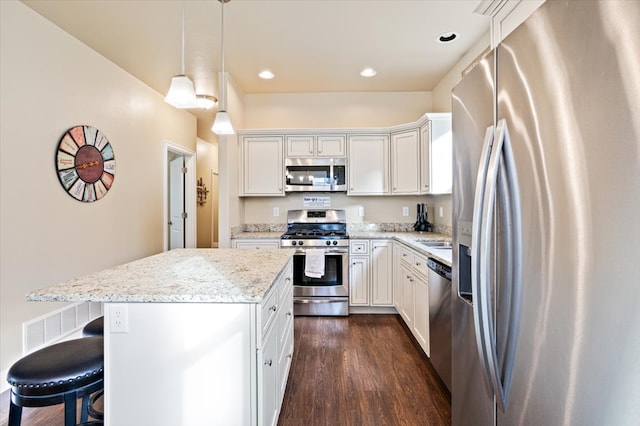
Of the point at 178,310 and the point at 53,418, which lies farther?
the point at 53,418

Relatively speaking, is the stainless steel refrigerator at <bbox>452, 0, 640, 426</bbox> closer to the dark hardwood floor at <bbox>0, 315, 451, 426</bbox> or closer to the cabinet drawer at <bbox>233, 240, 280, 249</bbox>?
the dark hardwood floor at <bbox>0, 315, 451, 426</bbox>

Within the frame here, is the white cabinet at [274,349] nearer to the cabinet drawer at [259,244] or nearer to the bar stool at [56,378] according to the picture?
the bar stool at [56,378]

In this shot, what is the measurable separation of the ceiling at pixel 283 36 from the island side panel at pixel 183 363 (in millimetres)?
2278

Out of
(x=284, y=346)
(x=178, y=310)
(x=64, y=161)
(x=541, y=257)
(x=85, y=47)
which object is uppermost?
(x=85, y=47)

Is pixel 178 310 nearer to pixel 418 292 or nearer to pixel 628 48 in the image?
pixel 628 48

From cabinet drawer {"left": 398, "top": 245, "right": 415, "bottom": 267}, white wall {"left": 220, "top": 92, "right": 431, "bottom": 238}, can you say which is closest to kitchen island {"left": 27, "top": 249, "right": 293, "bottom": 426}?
cabinet drawer {"left": 398, "top": 245, "right": 415, "bottom": 267}

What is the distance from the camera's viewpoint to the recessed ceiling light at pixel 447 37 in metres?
2.76

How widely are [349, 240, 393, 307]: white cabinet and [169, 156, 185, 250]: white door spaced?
3.24 m

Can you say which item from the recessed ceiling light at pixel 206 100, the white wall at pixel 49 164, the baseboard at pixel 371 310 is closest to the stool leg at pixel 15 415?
the white wall at pixel 49 164

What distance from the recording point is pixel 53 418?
184 centimetres

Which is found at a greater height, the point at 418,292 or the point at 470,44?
the point at 470,44

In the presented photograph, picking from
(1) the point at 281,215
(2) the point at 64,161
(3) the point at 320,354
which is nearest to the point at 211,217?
(1) the point at 281,215

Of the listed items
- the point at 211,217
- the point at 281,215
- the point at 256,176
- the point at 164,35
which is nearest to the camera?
the point at 164,35

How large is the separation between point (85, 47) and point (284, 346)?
3353 millimetres
